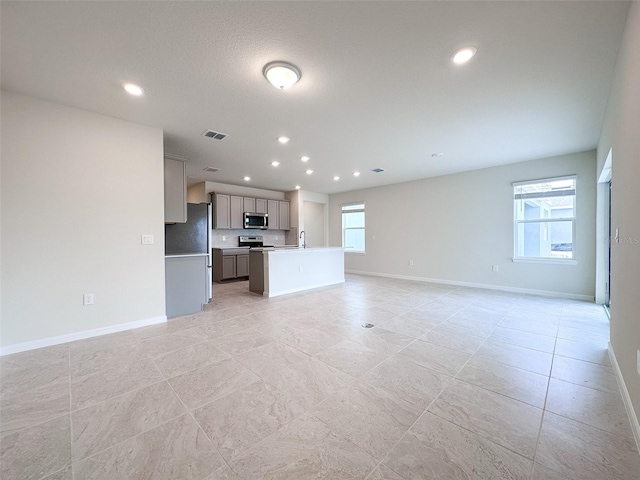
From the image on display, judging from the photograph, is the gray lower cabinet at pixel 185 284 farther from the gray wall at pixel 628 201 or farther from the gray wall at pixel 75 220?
the gray wall at pixel 628 201

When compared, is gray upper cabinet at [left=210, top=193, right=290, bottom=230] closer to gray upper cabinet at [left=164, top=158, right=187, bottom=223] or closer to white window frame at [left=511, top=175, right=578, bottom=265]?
gray upper cabinet at [left=164, top=158, right=187, bottom=223]

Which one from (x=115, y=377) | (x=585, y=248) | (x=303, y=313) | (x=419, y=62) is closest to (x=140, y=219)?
(x=115, y=377)

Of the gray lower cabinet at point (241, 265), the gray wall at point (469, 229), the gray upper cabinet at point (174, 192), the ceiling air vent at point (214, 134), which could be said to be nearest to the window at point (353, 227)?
the gray wall at point (469, 229)

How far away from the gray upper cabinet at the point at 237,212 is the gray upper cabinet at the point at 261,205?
0.46m

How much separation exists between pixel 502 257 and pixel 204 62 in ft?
19.9

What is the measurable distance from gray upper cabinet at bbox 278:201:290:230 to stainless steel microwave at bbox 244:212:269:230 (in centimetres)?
52

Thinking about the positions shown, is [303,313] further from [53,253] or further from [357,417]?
[53,253]

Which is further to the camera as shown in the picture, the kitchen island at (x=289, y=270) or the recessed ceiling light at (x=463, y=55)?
the kitchen island at (x=289, y=270)

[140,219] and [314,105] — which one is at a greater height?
[314,105]

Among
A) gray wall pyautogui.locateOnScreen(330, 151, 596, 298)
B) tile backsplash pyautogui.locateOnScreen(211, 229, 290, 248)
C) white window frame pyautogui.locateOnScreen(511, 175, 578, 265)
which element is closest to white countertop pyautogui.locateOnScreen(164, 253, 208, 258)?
tile backsplash pyautogui.locateOnScreen(211, 229, 290, 248)

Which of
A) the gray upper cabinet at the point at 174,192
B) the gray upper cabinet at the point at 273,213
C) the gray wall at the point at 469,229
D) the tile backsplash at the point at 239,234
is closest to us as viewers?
the gray upper cabinet at the point at 174,192

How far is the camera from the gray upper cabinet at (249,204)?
7310 millimetres

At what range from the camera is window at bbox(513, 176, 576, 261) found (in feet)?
15.5

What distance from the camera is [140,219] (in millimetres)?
3352
